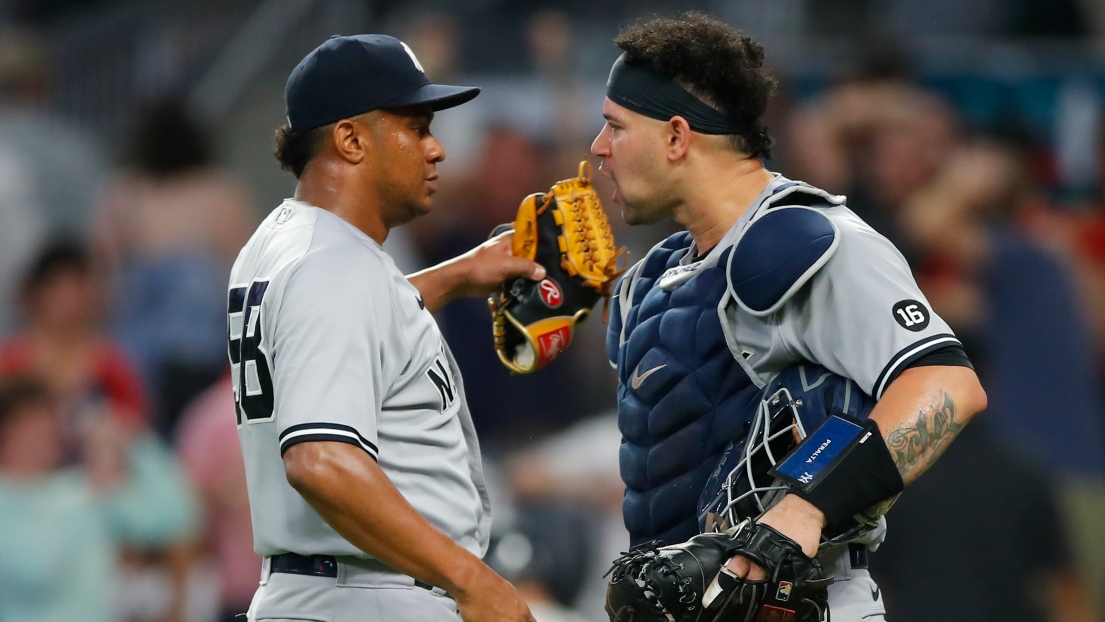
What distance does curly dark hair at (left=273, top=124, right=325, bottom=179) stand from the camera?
3674mm

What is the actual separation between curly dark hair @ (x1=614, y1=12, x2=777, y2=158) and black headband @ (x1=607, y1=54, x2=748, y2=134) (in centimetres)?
2

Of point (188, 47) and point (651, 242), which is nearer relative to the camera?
point (651, 242)

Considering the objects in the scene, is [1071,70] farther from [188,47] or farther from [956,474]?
[188,47]

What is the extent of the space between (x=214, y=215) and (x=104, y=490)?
175 cm

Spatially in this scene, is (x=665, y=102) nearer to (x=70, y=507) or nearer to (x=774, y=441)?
(x=774, y=441)

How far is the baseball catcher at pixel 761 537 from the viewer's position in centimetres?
318

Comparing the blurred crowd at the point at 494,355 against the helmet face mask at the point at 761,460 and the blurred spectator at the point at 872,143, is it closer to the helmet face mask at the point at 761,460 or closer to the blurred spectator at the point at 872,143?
the blurred spectator at the point at 872,143

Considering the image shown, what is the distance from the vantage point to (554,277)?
4188 mm

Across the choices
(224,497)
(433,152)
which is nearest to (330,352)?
(433,152)

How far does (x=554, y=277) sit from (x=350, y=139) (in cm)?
81

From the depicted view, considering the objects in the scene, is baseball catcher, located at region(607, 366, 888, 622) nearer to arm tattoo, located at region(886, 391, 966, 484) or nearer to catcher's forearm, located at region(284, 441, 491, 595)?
arm tattoo, located at region(886, 391, 966, 484)

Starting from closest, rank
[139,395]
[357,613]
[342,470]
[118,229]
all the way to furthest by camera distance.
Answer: [342,470] < [357,613] < [139,395] < [118,229]

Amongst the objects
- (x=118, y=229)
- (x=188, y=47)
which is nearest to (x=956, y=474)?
(x=118, y=229)

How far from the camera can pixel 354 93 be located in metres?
3.60
